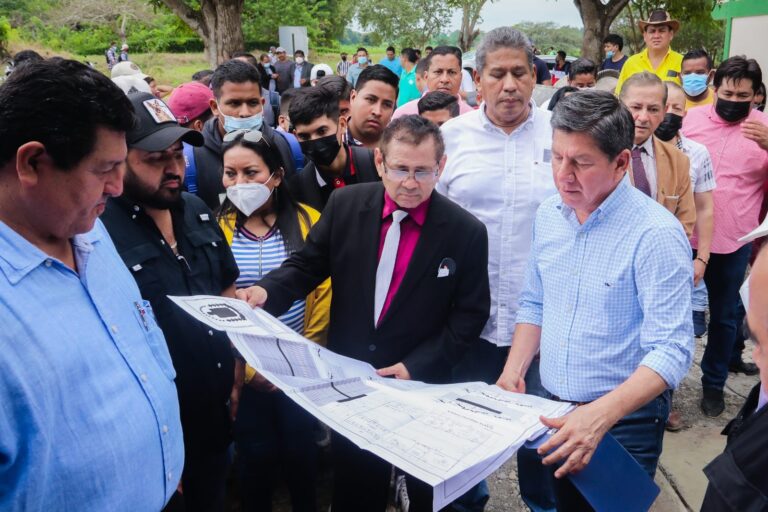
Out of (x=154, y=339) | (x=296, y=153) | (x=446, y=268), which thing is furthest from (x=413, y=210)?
(x=296, y=153)

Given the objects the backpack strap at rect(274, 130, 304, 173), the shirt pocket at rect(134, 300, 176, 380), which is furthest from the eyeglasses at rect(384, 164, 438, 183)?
the backpack strap at rect(274, 130, 304, 173)

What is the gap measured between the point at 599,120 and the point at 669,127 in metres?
2.27

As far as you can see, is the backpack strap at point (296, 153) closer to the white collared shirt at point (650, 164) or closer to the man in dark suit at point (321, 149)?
the man in dark suit at point (321, 149)

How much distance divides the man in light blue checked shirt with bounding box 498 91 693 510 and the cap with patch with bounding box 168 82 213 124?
2.91 meters

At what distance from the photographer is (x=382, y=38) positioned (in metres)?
54.5

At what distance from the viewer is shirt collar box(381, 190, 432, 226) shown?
2.29 metres

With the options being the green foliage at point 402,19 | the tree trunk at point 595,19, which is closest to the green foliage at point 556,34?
the green foliage at point 402,19

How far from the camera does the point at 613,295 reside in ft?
6.16

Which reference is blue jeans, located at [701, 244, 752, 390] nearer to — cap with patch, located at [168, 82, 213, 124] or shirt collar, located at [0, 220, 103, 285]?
cap with patch, located at [168, 82, 213, 124]

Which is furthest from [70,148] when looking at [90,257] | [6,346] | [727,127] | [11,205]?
[727,127]

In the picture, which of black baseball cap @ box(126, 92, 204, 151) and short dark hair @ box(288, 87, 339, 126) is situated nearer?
black baseball cap @ box(126, 92, 204, 151)

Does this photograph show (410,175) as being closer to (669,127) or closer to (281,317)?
(281,317)

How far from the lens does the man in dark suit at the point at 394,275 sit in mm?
2258

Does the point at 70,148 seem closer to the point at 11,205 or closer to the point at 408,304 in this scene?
the point at 11,205
